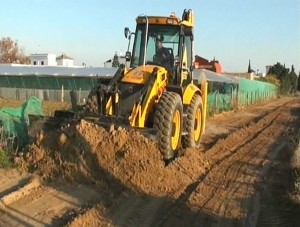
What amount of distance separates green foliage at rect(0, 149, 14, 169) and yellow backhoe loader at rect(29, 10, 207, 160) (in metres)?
1.66

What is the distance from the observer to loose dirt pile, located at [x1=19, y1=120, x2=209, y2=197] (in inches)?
307

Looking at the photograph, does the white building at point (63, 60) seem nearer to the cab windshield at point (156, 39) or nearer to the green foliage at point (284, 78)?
the green foliage at point (284, 78)

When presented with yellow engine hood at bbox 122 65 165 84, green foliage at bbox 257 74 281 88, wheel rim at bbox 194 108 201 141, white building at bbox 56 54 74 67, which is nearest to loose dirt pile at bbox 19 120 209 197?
yellow engine hood at bbox 122 65 165 84

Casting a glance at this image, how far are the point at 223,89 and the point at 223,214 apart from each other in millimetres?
28590

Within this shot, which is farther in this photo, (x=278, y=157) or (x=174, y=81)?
(x=278, y=157)

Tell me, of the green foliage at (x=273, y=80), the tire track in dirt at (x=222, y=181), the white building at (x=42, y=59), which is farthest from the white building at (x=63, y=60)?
the tire track in dirt at (x=222, y=181)

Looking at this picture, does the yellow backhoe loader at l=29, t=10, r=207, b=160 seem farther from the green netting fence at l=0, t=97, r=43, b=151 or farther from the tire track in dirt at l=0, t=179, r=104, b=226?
the green netting fence at l=0, t=97, r=43, b=151

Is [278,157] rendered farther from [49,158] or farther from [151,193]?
[49,158]

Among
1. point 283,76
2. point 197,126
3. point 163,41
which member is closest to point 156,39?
point 163,41

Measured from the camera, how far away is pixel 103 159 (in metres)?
8.05

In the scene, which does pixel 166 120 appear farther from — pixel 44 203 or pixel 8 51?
pixel 8 51

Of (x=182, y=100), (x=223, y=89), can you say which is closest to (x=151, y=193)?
(x=182, y=100)

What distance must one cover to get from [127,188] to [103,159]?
0.77 metres

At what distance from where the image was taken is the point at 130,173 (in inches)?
308
